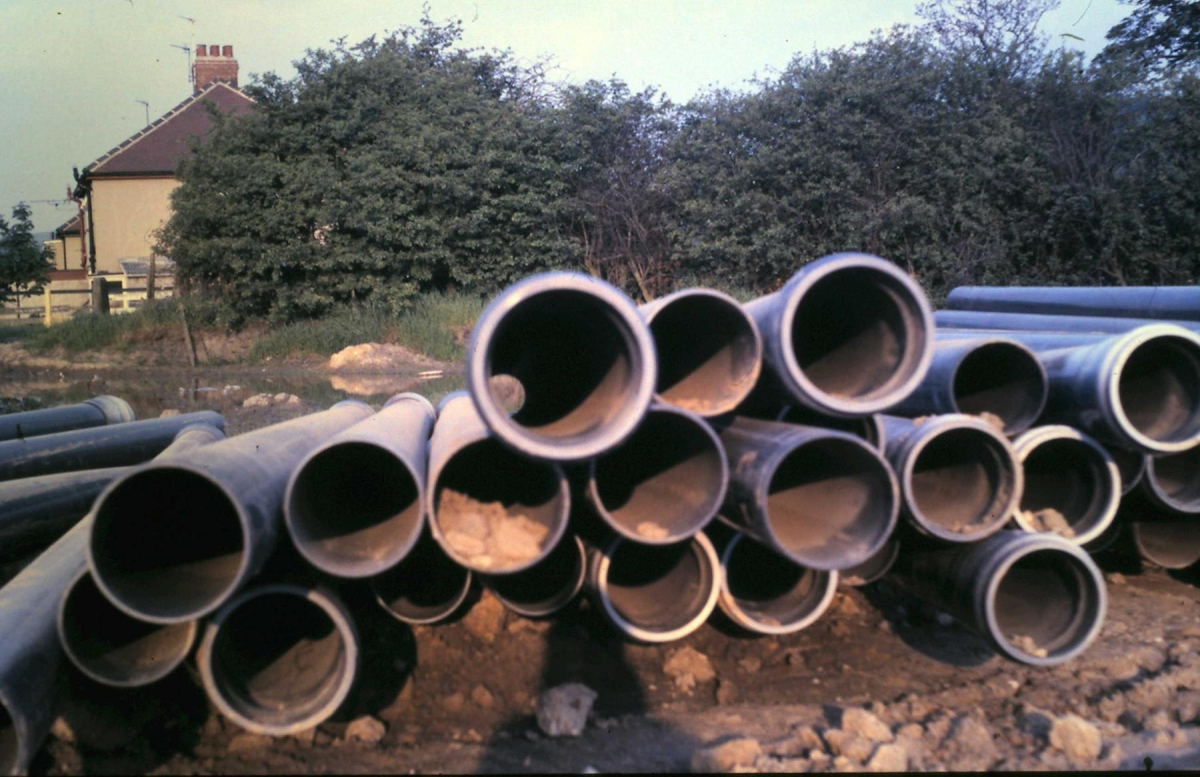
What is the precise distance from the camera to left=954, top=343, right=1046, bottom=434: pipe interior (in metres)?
3.83

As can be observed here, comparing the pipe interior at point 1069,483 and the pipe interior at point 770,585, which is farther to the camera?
the pipe interior at point 1069,483

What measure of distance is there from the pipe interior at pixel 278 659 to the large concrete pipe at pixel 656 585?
3.10ft

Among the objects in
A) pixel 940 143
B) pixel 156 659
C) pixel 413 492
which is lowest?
pixel 156 659

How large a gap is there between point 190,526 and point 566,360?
4.85ft

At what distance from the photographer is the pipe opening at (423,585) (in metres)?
3.43

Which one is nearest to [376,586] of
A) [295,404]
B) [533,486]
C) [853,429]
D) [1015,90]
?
[533,486]

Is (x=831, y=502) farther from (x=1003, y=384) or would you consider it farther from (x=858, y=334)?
(x=1003, y=384)

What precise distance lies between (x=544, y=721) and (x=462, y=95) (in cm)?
1606

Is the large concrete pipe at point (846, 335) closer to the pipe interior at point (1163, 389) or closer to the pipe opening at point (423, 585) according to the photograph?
the pipe interior at point (1163, 389)

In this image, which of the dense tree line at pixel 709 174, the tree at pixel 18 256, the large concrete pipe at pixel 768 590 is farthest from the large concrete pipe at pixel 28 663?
the tree at pixel 18 256

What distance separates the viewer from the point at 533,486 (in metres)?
3.23

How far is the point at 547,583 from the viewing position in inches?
139

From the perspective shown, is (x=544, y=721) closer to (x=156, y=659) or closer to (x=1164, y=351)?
(x=156, y=659)

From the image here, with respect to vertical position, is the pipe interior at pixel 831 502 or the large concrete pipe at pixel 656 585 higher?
the pipe interior at pixel 831 502
